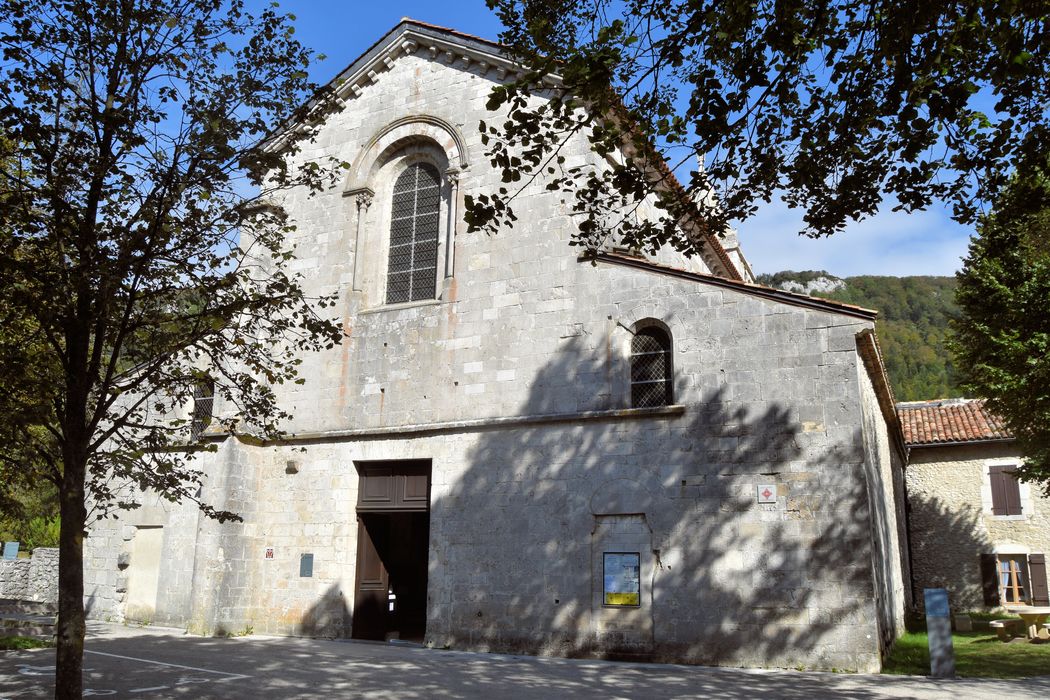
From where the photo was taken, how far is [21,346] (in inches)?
336

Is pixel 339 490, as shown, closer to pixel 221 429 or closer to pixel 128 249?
pixel 221 429

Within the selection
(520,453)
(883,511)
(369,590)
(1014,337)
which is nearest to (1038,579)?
(1014,337)

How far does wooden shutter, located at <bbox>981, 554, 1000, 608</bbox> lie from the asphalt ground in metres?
13.7

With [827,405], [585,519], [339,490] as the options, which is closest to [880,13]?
[827,405]

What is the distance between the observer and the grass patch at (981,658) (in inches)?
430

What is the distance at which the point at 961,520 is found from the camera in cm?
2303

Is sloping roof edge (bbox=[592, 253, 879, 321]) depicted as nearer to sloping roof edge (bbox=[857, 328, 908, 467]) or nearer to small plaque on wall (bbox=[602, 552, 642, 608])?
sloping roof edge (bbox=[857, 328, 908, 467])

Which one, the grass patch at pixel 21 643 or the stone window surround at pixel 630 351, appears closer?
the grass patch at pixel 21 643

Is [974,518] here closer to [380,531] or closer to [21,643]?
[380,531]

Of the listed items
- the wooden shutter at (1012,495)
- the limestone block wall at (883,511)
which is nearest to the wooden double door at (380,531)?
A: the limestone block wall at (883,511)

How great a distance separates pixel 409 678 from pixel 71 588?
4.67 m

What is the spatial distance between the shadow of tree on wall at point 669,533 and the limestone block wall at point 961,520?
14.6 metres

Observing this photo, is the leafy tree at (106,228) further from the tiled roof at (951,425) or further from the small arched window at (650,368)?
the tiled roof at (951,425)

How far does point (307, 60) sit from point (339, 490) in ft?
28.7
